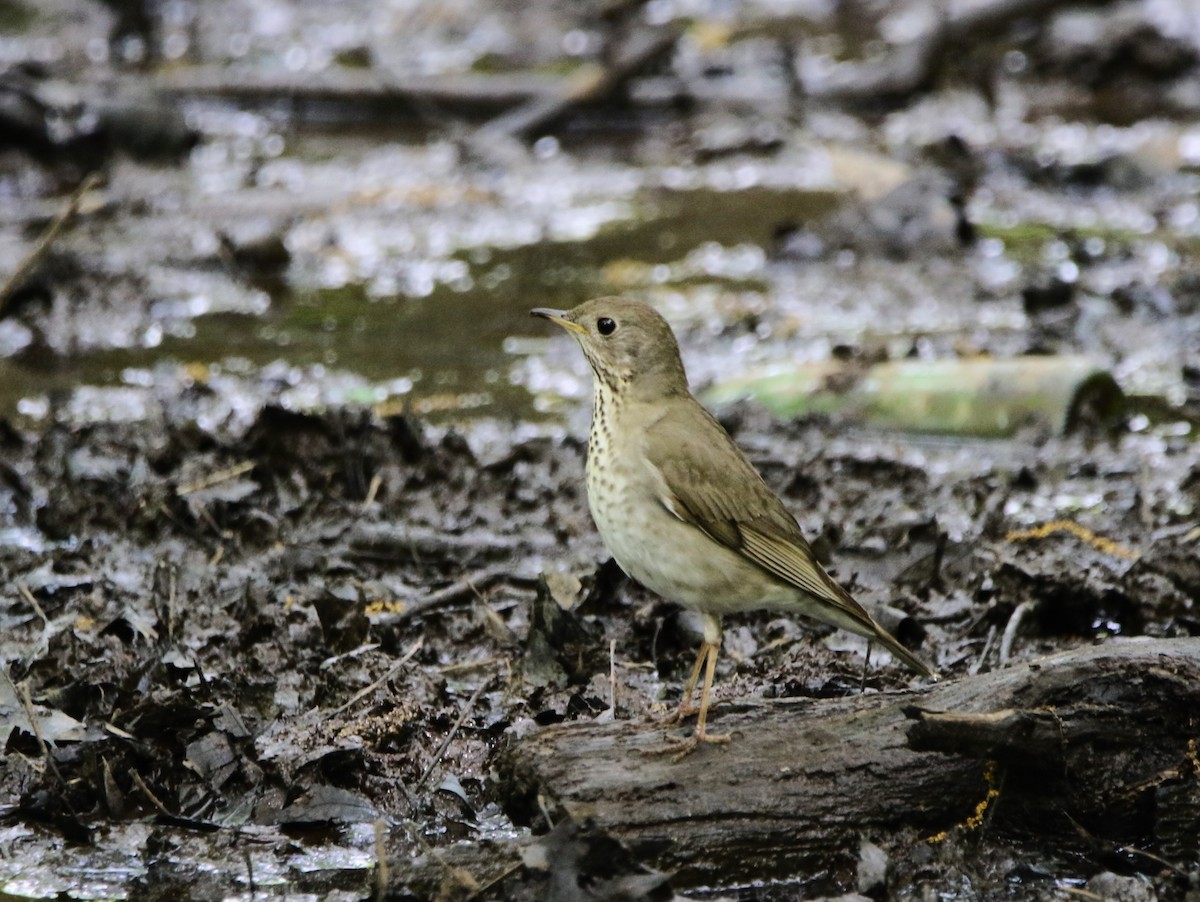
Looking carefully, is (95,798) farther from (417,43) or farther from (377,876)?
(417,43)

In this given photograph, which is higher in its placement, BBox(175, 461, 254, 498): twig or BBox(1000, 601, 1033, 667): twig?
BBox(175, 461, 254, 498): twig

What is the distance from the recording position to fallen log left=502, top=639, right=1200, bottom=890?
4.64 metres

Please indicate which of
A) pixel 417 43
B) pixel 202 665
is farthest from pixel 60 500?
pixel 417 43

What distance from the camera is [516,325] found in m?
10.8

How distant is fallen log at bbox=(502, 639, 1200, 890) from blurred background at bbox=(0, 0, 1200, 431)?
3.72 m

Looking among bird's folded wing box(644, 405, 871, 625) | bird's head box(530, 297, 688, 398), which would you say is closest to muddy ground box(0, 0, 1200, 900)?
bird's folded wing box(644, 405, 871, 625)

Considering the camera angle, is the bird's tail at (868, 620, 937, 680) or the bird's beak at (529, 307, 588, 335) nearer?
the bird's tail at (868, 620, 937, 680)

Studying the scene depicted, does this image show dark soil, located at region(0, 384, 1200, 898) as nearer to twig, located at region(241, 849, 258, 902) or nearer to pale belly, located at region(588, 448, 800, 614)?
twig, located at region(241, 849, 258, 902)

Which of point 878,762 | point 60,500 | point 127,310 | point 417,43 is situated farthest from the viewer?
point 417,43

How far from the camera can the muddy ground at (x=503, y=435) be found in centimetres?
499

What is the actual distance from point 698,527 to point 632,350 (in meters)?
0.76

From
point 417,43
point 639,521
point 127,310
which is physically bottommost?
point 639,521

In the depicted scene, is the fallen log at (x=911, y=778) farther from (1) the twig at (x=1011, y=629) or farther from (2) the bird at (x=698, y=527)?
(1) the twig at (x=1011, y=629)

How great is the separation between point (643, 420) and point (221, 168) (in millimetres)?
9640
